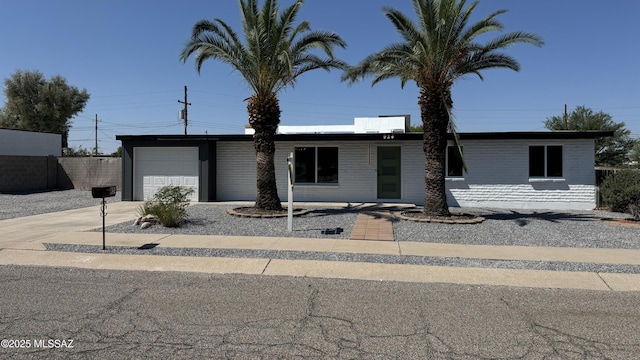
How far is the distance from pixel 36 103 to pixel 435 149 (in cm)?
4261

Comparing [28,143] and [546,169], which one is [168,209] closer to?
[546,169]

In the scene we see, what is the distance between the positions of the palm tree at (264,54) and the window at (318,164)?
412 cm

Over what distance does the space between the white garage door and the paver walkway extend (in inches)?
339

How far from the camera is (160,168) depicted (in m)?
18.5

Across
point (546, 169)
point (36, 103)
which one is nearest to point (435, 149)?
point (546, 169)

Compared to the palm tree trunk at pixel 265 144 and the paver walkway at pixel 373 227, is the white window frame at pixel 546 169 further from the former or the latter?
the palm tree trunk at pixel 265 144

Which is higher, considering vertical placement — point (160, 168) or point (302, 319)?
point (160, 168)

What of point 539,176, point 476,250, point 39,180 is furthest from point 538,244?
point 39,180

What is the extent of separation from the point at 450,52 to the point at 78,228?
1127 centimetres

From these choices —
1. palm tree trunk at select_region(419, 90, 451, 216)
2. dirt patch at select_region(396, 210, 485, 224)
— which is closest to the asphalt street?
dirt patch at select_region(396, 210, 485, 224)

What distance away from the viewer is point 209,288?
6.04 metres

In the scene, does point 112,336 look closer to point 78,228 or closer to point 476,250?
point 476,250

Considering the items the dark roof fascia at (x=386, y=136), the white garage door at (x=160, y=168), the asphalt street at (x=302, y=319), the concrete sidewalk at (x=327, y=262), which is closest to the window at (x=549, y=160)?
the dark roof fascia at (x=386, y=136)

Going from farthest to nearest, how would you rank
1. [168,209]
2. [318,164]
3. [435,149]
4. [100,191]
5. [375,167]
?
[318,164], [375,167], [435,149], [168,209], [100,191]
